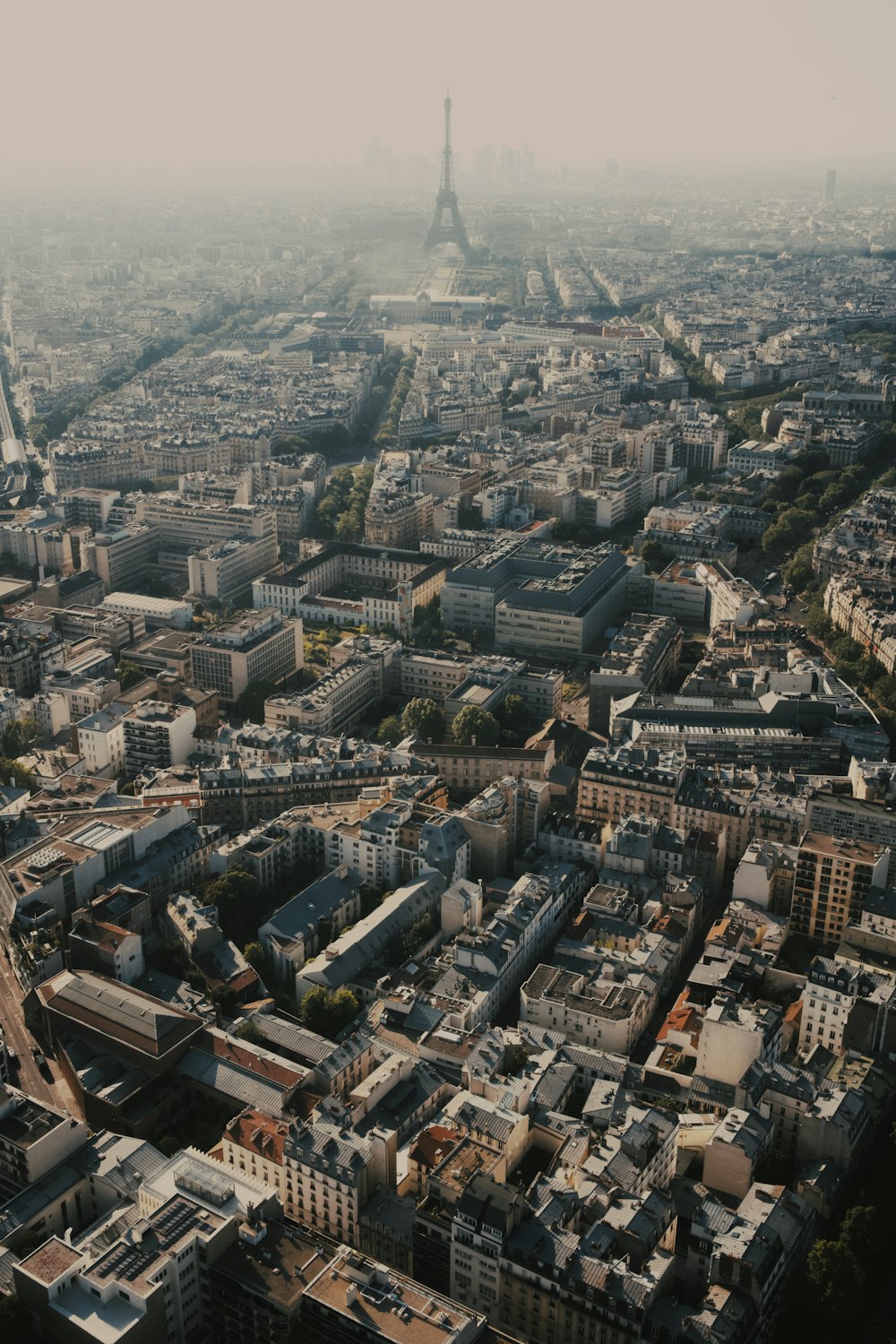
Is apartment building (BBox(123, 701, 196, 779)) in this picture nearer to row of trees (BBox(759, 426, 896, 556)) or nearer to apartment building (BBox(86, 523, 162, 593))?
apartment building (BBox(86, 523, 162, 593))

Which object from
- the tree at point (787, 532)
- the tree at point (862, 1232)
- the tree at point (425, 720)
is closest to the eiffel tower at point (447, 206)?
the tree at point (787, 532)

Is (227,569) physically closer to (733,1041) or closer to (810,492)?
(810,492)

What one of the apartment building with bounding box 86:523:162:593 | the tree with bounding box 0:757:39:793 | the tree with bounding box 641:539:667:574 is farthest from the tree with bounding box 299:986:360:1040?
the tree with bounding box 641:539:667:574

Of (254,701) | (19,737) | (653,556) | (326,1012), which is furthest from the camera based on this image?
(653,556)

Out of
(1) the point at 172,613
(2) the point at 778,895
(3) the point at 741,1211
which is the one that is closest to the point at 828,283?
(1) the point at 172,613

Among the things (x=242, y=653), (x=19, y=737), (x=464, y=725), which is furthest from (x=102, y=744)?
(x=464, y=725)

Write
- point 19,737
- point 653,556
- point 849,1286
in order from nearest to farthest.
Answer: point 849,1286
point 19,737
point 653,556

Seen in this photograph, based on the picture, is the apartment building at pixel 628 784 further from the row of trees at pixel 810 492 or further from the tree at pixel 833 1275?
the row of trees at pixel 810 492

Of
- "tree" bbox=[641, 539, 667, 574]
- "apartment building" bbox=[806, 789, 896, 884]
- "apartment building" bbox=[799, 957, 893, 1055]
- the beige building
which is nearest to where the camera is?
"apartment building" bbox=[799, 957, 893, 1055]
